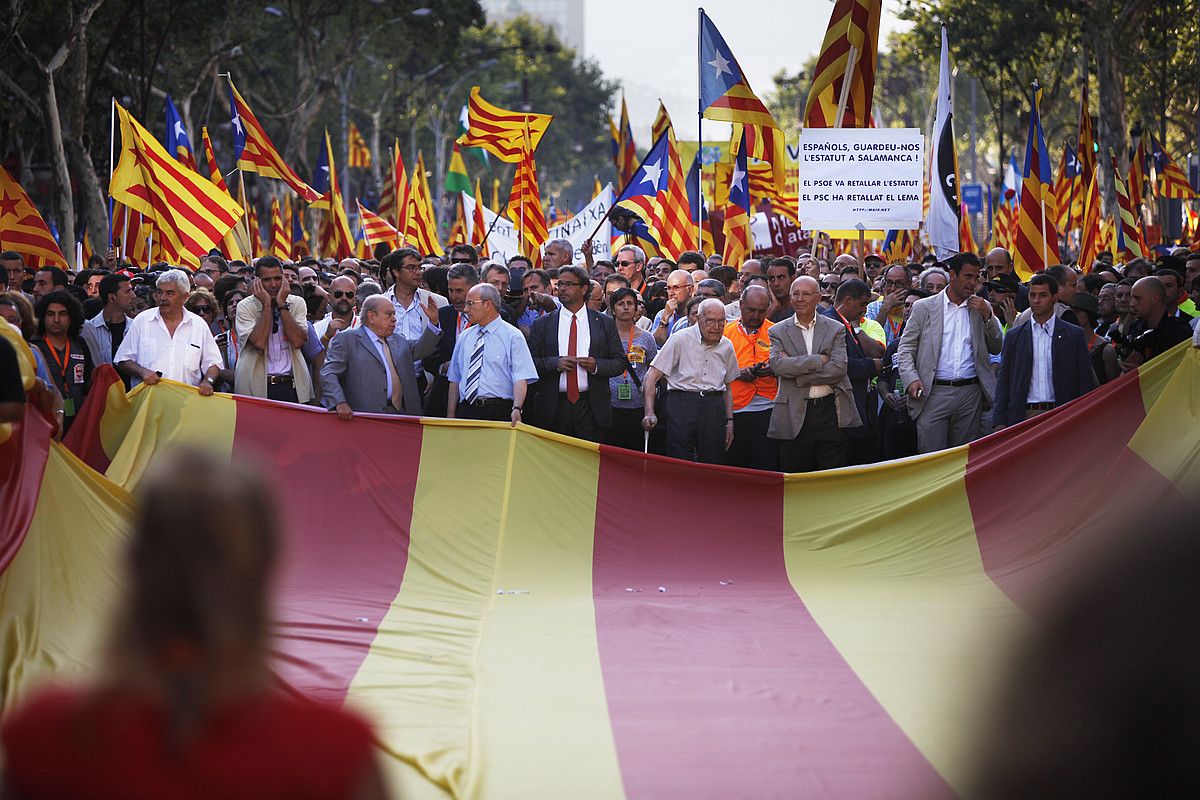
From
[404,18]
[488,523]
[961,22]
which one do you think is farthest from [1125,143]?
[488,523]

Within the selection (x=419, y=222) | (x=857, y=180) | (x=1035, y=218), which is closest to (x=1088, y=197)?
(x=1035, y=218)

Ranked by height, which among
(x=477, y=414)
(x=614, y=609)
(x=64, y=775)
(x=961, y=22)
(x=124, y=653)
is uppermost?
(x=961, y=22)

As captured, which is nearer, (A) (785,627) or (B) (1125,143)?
(A) (785,627)

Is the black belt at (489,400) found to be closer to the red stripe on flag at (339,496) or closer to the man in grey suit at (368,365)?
the man in grey suit at (368,365)

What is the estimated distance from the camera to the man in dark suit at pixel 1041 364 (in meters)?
10.3

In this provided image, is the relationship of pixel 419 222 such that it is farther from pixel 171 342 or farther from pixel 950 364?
pixel 950 364

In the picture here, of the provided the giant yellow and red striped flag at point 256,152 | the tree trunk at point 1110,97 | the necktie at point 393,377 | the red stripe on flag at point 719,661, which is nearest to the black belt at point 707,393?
the red stripe on flag at point 719,661

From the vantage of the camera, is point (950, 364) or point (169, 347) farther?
point (950, 364)

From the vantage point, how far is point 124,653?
229cm

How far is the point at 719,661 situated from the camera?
7246mm

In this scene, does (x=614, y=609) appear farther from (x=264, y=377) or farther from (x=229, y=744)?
(x=229, y=744)

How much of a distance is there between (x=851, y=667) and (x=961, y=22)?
125 feet

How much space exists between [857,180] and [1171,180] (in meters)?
21.7

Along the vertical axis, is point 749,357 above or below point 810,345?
below
